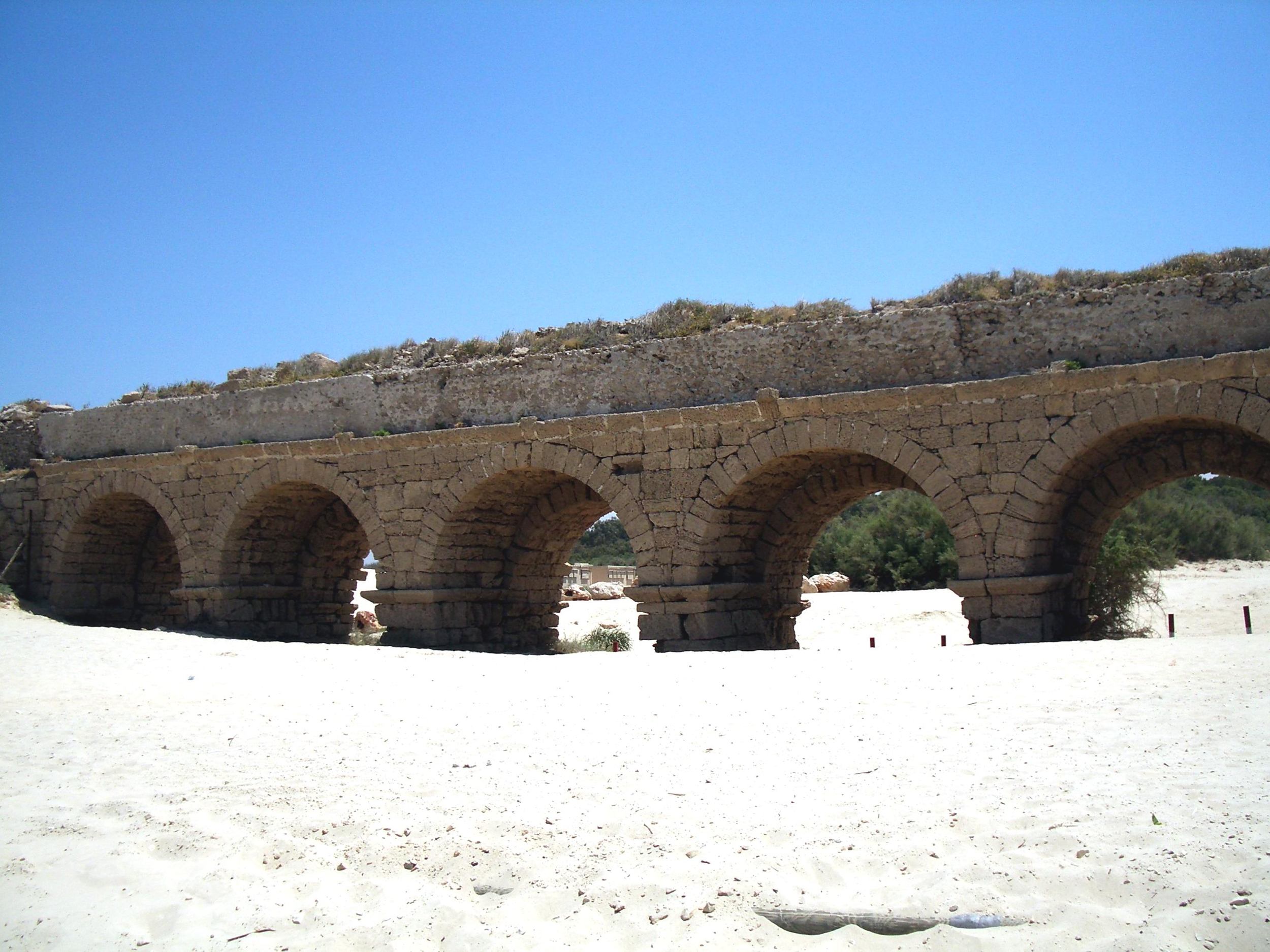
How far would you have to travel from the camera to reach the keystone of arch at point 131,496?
14.5 meters

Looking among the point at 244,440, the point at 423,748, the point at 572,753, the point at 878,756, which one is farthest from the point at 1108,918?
the point at 244,440

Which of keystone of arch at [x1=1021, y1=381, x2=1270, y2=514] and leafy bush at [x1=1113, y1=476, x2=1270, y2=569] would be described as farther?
leafy bush at [x1=1113, y1=476, x2=1270, y2=569]

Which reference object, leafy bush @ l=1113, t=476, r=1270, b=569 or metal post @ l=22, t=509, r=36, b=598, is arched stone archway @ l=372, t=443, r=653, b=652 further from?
leafy bush @ l=1113, t=476, r=1270, b=569

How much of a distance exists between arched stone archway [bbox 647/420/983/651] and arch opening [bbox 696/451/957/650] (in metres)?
0.01

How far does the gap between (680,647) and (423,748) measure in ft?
18.3

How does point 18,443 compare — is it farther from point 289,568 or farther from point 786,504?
point 786,504

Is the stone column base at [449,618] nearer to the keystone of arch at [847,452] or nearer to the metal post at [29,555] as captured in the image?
the keystone of arch at [847,452]

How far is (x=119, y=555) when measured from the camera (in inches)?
645

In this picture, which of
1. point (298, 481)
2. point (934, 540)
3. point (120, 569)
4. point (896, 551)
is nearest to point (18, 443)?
point (120, 569)

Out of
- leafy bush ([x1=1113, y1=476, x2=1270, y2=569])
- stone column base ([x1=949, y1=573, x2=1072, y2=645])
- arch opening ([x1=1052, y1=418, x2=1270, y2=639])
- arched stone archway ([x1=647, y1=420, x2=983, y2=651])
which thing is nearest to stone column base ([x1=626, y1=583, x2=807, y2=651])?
arched stone archway ([x1=647, y1=420, x2=983, y2=651])

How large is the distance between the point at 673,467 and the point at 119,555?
951 centimetres

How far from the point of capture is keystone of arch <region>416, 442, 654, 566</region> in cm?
1155

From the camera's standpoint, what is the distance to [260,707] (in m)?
7.41

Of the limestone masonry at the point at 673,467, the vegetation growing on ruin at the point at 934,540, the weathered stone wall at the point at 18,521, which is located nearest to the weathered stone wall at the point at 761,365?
the limestone masonry at the point at 673,467
